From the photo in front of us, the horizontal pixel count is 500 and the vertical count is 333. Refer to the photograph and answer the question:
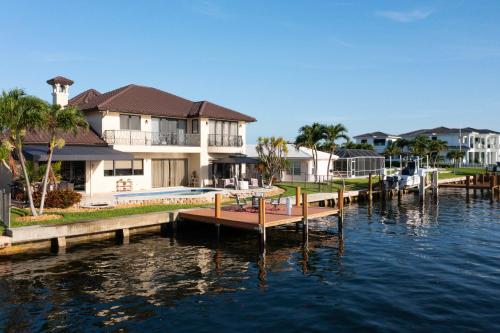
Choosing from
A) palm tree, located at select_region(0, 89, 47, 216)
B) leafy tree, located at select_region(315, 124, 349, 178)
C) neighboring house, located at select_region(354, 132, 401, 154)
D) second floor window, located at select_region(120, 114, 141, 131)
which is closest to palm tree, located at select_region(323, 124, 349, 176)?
leafy tree, located at select_region(315, 124, 349, 178)

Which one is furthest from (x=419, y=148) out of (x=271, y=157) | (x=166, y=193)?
(x=166, y=193)

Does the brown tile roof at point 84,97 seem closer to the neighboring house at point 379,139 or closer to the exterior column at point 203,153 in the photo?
the exterior column at point 203,153

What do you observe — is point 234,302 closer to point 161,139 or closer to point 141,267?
point 141,267

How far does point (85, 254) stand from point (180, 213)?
21.5 ft

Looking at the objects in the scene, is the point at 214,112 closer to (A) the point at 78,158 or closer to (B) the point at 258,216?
(A) the point at 78,158

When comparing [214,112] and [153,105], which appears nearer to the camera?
[153,105]

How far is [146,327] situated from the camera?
12.2m

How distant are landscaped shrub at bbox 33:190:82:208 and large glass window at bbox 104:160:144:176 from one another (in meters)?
7.69

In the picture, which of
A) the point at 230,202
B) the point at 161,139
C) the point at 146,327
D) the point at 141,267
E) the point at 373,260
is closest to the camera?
the point at 146,327

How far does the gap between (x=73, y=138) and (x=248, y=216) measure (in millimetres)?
15876

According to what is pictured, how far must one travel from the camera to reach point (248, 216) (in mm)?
23938

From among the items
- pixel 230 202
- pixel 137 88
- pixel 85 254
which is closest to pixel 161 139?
pixel 137 88

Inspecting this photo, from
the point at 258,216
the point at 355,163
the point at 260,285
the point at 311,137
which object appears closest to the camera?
the point at 260,285

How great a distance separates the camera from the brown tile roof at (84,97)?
38475 mm
